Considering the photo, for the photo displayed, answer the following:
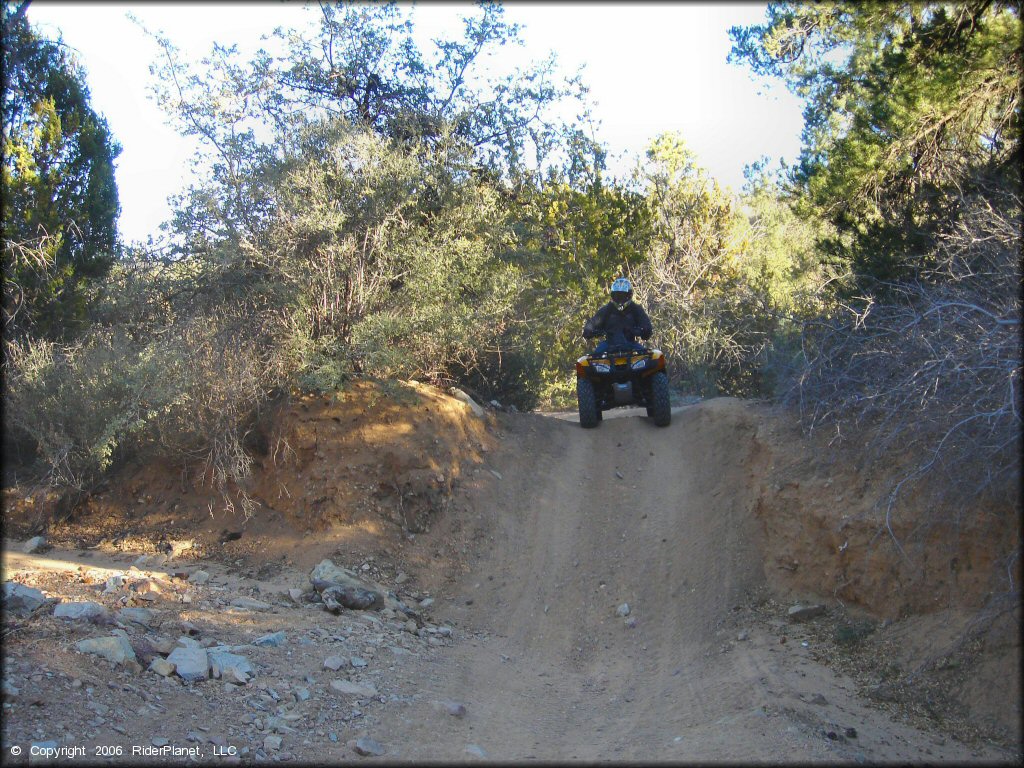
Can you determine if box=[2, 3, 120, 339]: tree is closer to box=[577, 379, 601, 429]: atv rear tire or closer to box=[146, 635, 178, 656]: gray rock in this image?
box=[146, 635, 178, 656]: gray rock

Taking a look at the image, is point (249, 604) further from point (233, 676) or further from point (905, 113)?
point (905, 113)

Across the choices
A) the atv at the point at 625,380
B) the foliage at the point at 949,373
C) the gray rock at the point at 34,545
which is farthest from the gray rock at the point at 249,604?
the atv at the point at 625,380

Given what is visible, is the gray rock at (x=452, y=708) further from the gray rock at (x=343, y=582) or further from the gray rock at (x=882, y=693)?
the gray rock at (x=882, y=693)

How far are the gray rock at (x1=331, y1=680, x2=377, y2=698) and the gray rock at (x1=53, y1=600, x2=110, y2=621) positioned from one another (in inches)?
77.0

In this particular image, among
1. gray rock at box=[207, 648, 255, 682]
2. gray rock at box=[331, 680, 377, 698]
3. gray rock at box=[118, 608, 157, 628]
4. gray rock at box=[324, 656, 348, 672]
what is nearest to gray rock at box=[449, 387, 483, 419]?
gray rock at box=[324, 656, 348, 672]

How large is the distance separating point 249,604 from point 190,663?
6.42 feet

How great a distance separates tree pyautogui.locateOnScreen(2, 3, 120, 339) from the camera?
1106 cm

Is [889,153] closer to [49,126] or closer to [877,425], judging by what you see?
[877,425]

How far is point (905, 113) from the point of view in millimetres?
9383

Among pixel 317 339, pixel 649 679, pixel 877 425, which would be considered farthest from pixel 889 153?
pixel 317 339

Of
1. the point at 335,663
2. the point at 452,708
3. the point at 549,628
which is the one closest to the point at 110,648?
the point at 335,663

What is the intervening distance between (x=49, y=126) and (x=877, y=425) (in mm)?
11898

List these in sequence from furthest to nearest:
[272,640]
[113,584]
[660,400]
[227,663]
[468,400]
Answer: [660,400] → [468,400] → [113,584] → [272,640] → [227,663]

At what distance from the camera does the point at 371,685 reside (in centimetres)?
638
